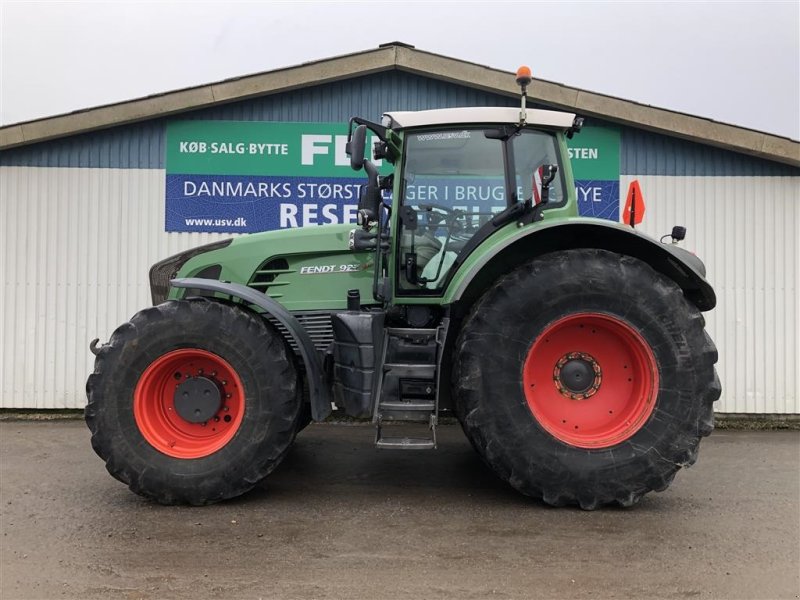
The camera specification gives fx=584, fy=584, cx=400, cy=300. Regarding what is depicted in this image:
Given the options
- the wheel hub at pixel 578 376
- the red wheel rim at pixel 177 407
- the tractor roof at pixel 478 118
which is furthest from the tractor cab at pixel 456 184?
the red wheel rim at pixel 177 407

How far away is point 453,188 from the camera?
388 centimetres

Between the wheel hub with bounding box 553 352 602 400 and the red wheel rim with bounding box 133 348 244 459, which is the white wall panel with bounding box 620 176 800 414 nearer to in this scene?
the wheel hub with bounding box 553 352 602 400

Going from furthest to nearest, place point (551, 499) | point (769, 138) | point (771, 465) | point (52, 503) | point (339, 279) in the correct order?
point (769, 138) < point (771, 465) < point (339, 279) < point (52, 503) < point (551, 499)

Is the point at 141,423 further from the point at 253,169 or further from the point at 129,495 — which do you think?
the point at 253,169

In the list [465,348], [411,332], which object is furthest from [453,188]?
[465,348]

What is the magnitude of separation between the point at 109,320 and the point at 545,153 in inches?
202

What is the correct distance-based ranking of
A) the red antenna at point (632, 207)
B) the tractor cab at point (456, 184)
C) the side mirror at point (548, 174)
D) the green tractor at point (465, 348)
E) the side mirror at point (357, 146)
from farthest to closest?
the red antenna at point (632, 207)
the tractor cab at point (456, 184)
the side mirror at point (548, 174)
the green tractor at point (465, 348)
the side mirror at point (357, 146)

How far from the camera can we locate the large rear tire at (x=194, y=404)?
11.5 feet

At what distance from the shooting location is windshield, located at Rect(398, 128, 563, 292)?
3857 mm

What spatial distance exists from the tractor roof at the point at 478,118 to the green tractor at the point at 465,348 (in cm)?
1

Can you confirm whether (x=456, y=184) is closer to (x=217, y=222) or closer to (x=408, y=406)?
(x=408, y=406)

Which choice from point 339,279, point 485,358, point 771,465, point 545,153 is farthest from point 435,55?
point 771,465

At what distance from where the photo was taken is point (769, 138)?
20.5 feet

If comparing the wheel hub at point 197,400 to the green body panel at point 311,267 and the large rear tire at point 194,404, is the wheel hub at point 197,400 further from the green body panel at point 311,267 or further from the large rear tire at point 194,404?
the green body panel at point 311,267
